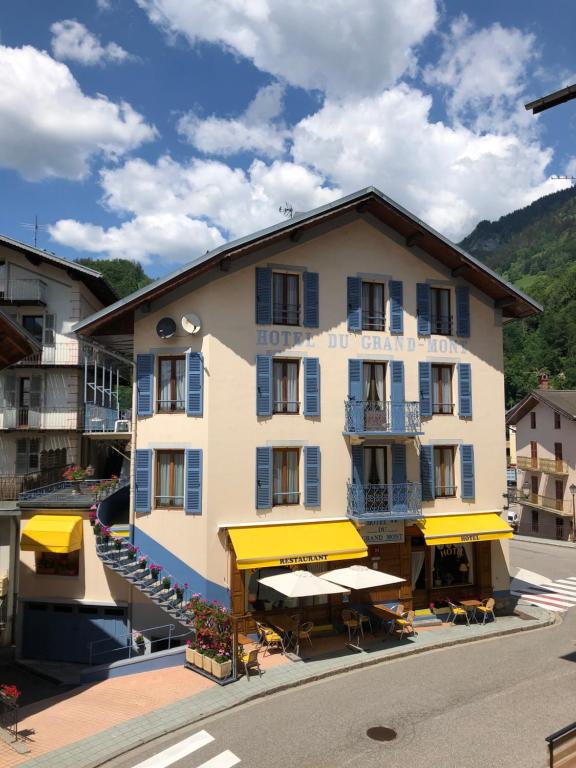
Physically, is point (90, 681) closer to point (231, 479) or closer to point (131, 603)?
point (131, 603)

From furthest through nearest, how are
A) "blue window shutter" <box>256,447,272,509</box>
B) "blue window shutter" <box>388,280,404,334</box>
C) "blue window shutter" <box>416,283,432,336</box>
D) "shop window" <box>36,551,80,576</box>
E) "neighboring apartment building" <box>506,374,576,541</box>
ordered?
"neighboring apartment building" <box>506,374,576,541</box> < "blue window shutter" <box>416,283,432,336</box> < "blue window shutter" <box>388,280,404,334</box> < "shop window" <box>36,551,80,576</box> < "blue window shutter" <box>256,447,272,509</box>

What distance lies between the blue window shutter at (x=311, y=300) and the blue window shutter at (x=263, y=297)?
128cm

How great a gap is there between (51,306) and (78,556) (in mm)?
10998

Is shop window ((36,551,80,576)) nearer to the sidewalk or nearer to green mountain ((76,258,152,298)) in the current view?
the sidewalk

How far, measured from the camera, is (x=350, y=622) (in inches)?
742

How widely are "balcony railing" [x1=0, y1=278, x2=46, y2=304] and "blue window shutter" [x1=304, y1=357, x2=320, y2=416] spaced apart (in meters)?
12.2

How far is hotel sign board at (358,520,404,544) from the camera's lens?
67.9 feet

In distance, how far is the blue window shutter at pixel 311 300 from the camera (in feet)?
68.5

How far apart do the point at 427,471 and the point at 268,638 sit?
26.5 ft

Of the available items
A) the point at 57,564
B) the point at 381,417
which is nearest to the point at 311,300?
the point at 381,417

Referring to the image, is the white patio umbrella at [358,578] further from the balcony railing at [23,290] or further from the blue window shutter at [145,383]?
the balcony railing at [23,290]

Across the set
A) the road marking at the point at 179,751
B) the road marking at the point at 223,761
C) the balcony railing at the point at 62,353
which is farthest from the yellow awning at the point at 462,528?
the balcony railing at the point at 62,353

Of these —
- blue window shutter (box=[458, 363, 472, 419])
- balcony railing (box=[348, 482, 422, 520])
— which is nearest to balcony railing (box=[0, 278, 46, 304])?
balcony railing (box=[348, 482, 422, 520])

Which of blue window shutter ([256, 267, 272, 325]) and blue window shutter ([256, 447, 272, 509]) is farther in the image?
blue window shutter ([256, 267, 272, 325])
